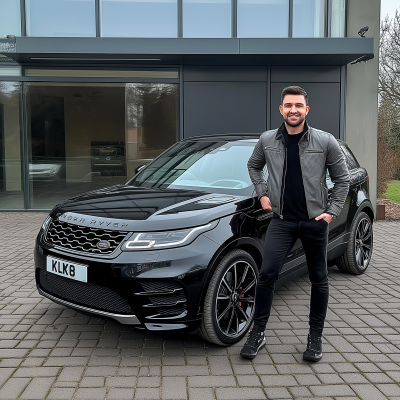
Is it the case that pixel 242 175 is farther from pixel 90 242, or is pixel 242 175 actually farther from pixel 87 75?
pixel 87 75

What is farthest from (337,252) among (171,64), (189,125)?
(171,64)

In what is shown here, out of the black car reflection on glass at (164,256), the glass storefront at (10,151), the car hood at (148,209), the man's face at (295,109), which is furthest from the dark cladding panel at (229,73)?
the man's face at (295,109)

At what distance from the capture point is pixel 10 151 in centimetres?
1091

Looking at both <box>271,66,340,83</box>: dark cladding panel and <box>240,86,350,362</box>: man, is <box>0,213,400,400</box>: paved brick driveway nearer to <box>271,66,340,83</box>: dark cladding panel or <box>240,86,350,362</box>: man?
<box>240,86,350,362</box>: man

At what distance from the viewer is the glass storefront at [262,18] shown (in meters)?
10.4

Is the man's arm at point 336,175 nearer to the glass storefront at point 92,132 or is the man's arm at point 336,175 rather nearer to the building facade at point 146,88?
the building facade at point 146,88

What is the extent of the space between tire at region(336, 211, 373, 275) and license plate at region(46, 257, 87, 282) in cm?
328

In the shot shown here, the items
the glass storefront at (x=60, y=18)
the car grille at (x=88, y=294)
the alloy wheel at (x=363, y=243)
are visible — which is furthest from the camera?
the glass storefront at (x=60, y=18)

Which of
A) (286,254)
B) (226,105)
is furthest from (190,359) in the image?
(226,105)

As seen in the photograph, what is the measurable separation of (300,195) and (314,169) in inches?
7.7

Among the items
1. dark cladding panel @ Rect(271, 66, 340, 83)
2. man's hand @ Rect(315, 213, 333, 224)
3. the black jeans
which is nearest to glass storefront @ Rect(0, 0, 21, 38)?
dark cladding panel @ Rect(271, 66, 340, 83)

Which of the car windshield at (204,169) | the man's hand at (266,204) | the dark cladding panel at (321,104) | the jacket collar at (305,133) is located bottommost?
the man's hand at (266,204)

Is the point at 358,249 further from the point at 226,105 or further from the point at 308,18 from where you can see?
the point at 308,18

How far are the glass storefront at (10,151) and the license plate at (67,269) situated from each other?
27.0 feet
